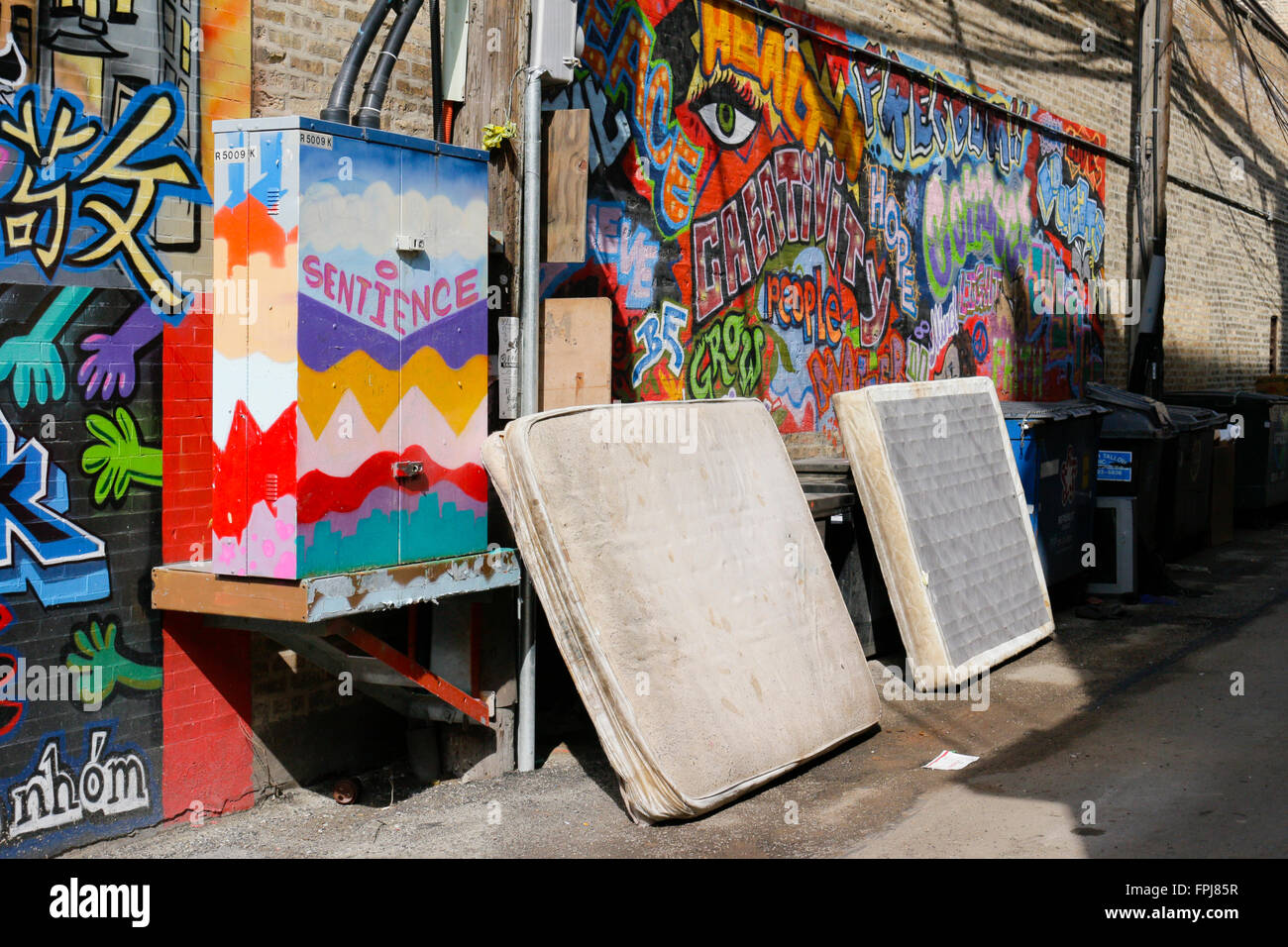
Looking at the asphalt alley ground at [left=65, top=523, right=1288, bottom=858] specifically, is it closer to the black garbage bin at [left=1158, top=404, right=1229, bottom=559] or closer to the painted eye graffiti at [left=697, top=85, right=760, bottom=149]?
the painted eye graffiti at [left=697, top=85, right=760, bottom=149]

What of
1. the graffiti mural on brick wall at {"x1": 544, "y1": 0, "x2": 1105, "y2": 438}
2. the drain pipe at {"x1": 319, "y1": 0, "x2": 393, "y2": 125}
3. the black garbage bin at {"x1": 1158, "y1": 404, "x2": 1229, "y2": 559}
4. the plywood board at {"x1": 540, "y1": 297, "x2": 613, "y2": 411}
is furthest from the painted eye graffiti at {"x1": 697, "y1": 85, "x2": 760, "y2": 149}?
the black garbage bin at {"x1": 1158, "y1": 404, "x2": 1229, "y2": 559}

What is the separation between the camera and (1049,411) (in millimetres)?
9516

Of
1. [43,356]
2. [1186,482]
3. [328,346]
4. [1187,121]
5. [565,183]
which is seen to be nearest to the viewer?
[43,356]

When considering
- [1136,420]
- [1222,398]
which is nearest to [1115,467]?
[1136,420]

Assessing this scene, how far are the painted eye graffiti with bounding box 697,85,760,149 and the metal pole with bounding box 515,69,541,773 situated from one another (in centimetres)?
265

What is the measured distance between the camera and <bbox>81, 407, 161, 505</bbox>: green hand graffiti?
16.0ft

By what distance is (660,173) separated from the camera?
806 centimetres

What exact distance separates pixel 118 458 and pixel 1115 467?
808 cm

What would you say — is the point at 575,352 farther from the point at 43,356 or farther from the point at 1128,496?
the point at 1128,496

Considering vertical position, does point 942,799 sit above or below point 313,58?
below

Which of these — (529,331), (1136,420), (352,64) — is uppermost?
(352,64)

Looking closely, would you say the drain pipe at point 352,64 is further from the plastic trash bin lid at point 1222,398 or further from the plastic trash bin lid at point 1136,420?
the plastic trash bin lid at point 1222,398
